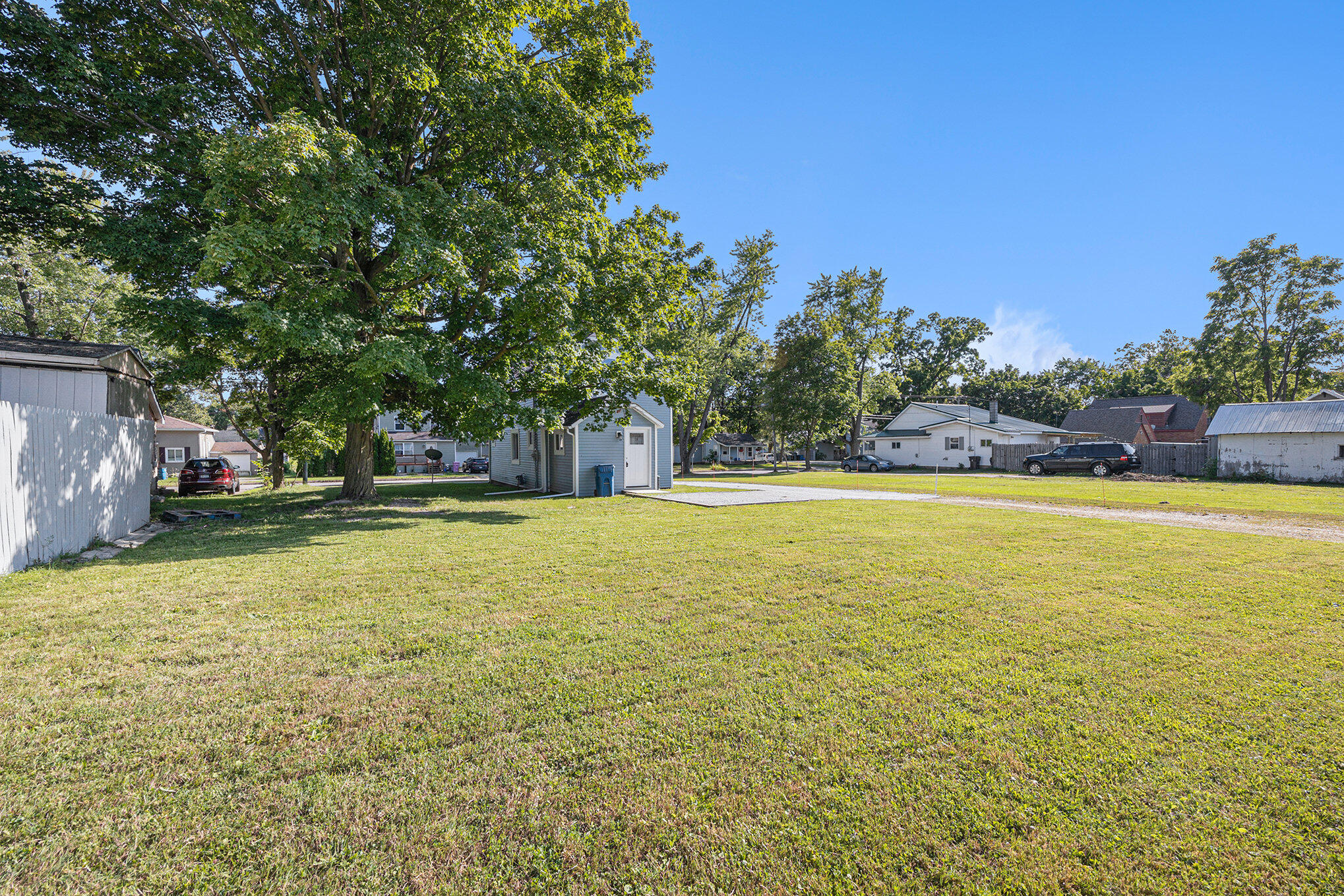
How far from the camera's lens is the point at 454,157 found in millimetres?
13133

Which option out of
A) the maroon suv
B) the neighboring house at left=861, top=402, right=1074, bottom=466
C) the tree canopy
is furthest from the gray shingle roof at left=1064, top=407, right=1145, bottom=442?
the maroon suv

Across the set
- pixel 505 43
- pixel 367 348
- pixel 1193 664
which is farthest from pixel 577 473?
pixel 1193 664

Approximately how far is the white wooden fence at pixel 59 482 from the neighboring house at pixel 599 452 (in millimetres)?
8434

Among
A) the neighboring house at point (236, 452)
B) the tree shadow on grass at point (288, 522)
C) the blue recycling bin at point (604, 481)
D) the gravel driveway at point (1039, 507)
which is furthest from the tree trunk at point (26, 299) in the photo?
the gravel driveway at point (1039, 507)

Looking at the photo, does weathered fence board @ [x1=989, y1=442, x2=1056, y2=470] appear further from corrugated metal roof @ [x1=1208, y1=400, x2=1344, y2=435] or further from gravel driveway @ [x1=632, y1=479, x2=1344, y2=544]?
Answer: gravel driveway @ [x1=632, y1=479, x2=1344, y2=544]

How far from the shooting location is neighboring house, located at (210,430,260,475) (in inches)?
1646

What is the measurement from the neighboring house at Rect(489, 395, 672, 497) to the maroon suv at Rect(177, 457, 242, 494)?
9693mm

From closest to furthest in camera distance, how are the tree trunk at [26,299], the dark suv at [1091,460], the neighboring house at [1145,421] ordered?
1. the tree trunk at [26,299]
2. the dark suv at [1091,460]
3. the neighboring house at [1145,421]

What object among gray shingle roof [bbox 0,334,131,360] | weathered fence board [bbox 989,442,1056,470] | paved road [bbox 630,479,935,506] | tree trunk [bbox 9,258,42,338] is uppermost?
tree trunk [bbox 9,258,42,338]

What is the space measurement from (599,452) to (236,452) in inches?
1796

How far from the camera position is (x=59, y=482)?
7.27 meters

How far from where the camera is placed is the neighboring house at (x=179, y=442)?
34.3 m

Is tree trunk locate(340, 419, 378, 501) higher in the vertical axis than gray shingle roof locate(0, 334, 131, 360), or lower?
lower

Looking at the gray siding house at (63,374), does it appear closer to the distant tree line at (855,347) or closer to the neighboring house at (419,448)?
the distant tree line at (855,347)
